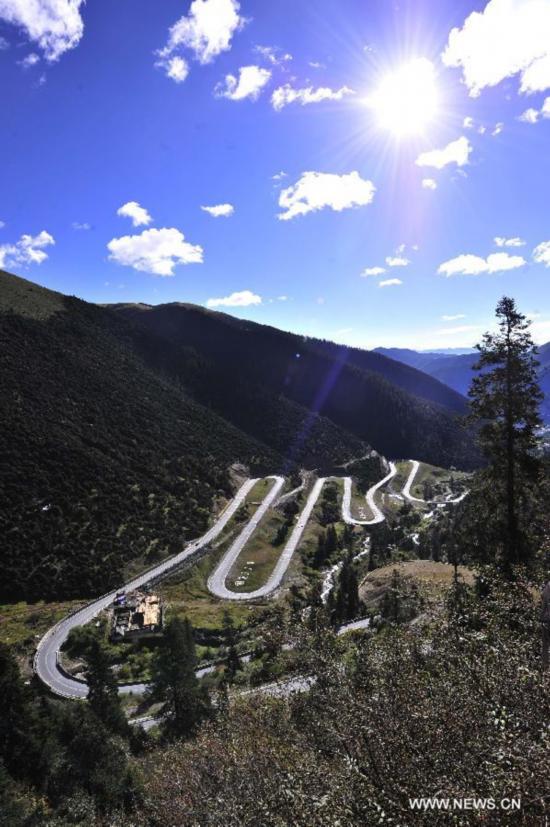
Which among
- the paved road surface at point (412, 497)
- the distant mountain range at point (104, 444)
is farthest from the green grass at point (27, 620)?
the paved road surface at point (412, 497)

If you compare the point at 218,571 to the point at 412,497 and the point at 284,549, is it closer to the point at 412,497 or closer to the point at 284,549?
the point at 284,549

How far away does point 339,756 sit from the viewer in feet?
31.1

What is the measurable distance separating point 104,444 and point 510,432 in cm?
9736

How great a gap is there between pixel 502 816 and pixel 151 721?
43.9 m

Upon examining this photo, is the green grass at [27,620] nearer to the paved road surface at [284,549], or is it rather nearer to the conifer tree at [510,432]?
the paved road surface at [284,549]

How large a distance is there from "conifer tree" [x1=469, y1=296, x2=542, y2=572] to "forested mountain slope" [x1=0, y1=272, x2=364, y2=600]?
2714 inches

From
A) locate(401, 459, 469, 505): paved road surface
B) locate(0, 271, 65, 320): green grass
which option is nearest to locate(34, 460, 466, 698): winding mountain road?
locate(401, 459, 469, 505): paved road surface

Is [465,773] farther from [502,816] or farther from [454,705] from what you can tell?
[454,705]

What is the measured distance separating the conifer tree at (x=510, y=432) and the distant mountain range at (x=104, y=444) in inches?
881

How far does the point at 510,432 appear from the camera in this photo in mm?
21969

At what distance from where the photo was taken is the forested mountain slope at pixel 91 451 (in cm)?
7619

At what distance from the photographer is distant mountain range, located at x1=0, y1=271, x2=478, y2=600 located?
76.9 metres

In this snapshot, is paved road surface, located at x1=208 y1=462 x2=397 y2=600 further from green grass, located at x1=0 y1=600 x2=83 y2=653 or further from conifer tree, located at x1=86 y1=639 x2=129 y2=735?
conifer tree, located at x1=86 y1=639 x2=129 y2=735

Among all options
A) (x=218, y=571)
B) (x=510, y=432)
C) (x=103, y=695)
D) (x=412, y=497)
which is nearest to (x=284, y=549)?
(x=218, y=571)
